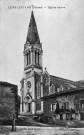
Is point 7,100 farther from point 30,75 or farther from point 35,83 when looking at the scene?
point 30,75

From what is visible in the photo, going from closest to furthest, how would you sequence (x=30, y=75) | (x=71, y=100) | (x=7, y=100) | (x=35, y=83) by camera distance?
(x=7, y=100)
(x=71, y=100)
(x=35, y=83)
(x=30, y=75)

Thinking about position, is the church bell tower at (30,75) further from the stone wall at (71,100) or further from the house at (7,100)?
the house at (7,100)

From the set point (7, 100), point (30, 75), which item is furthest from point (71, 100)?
point (30, 75)

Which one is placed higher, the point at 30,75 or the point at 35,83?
the point at 30,75

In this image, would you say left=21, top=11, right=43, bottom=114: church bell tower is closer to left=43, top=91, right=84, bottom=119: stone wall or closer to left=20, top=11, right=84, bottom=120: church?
left=20, top=11, right=84, bottom=120: church

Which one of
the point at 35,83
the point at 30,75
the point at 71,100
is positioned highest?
the point at 30,75

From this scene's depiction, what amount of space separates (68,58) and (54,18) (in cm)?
102

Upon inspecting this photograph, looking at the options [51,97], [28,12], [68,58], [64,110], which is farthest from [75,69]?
[51,97]

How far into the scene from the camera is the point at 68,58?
6.44 metres

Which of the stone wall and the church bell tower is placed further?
the church bell tower

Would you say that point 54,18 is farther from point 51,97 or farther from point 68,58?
point 51,97

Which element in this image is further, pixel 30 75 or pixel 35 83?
pixel 30 75

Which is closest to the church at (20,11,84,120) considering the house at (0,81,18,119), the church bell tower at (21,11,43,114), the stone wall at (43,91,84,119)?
the church bell tower at (21,11,43,114)

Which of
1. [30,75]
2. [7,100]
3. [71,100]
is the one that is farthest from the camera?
[30,75]
